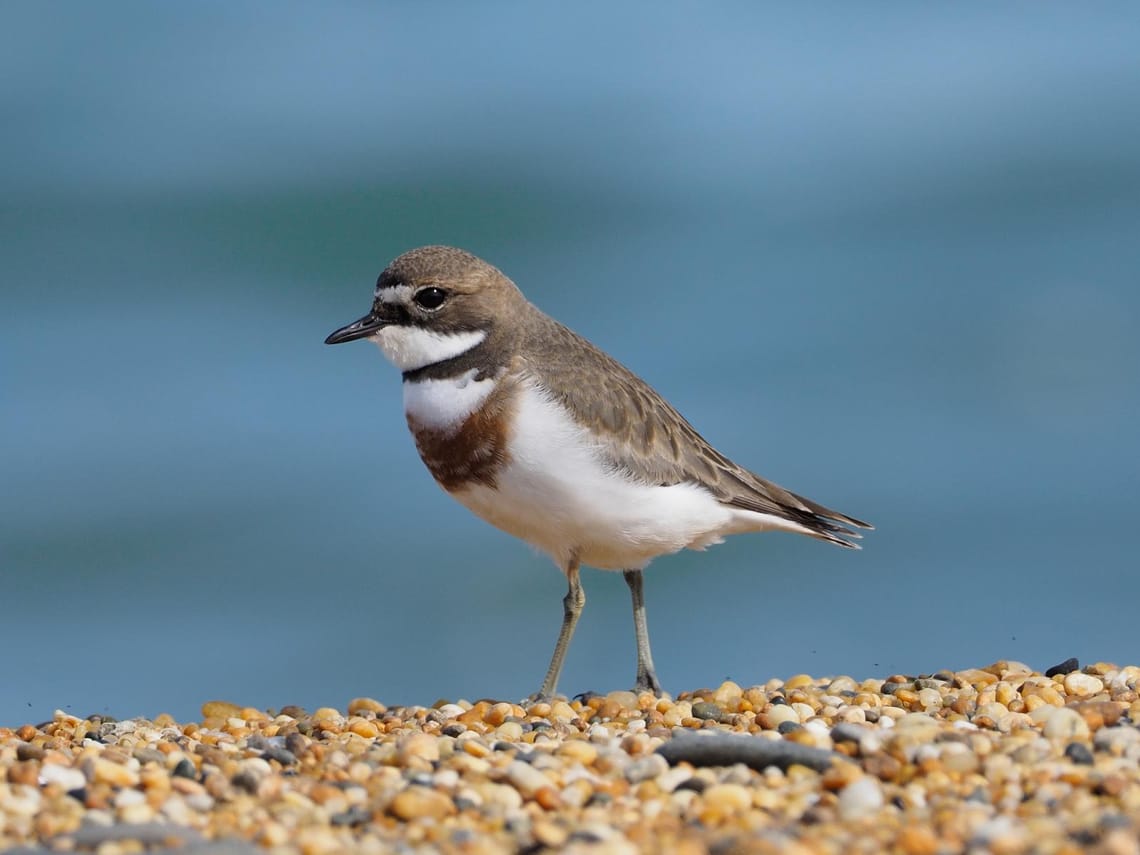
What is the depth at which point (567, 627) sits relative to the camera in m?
6.86

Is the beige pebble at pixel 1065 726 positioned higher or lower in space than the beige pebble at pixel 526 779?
higher

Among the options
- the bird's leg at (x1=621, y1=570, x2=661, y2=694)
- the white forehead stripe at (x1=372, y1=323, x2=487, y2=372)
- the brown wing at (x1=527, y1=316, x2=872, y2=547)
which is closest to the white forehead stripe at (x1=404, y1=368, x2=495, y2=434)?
the white forehead stripe at (x1=372, y1=323, x2=487, y2=372)

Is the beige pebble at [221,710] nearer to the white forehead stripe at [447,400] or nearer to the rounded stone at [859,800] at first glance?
the white forehead stripe at [447,400]

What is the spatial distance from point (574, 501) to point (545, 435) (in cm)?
29

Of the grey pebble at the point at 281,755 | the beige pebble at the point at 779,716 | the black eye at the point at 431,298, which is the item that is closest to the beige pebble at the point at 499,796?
the grey pebble at the point at 281,755

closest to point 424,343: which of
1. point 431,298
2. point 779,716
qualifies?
point 431,298

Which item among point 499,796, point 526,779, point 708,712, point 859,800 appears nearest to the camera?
point 859,800

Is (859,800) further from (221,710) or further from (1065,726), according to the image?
(221,710)

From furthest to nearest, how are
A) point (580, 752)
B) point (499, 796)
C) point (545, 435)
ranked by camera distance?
1. point (545, 435)
2. point (580, 752)
3. point (499, 796)

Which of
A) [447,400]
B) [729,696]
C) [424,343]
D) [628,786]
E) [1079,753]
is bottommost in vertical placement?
[628,786]

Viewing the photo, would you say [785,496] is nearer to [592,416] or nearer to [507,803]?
[592,416]

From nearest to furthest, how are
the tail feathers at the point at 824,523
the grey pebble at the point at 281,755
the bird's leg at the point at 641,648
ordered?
the grey pebble at the point at 281,755 → the bird's leg at the point at 641,648 → the tail feathers at the point at 824,523

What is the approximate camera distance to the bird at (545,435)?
6.23 metres

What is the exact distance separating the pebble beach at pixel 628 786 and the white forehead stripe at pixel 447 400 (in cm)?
133
